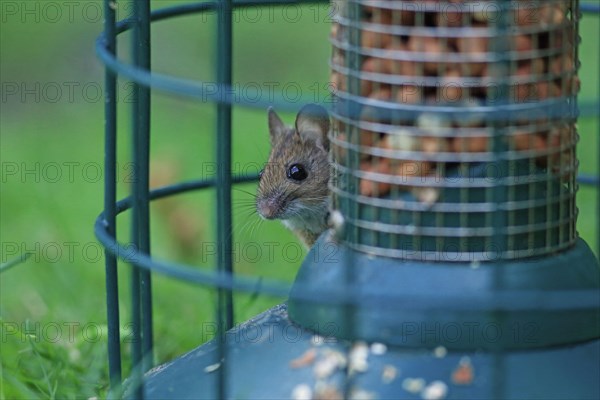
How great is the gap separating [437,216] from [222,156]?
51 centimetres

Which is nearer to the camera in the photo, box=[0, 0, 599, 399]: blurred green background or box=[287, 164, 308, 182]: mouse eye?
box=[287, 164, 308, 182]: mouse eye

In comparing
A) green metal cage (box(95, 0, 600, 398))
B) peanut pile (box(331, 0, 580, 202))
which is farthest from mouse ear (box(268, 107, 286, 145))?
peanut pile (box(331, 0, 580, 202))

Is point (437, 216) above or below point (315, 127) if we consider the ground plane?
above

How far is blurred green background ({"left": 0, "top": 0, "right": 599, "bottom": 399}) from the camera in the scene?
450cm

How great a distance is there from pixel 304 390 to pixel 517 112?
0.69m

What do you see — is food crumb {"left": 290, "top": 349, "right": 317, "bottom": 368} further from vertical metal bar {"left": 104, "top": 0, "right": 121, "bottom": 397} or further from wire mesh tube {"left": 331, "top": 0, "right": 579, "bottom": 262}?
vertical metal bar {"left": 104, "top": 0, "right": 121, "bottom": 397}

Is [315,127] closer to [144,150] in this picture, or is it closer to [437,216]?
[144,150]

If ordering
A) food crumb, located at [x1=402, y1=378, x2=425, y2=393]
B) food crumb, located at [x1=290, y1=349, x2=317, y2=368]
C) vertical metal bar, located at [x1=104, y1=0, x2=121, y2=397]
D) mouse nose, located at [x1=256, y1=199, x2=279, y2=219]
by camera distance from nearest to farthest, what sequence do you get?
food crumb, located at [x1=402, y1=378, x2=425, y2=393] < food crumb, located at [x1=290, y1=349, x2=317, y2=368] < vertical metal bar, located at [x1=104, y1=0, x2=121, y2=397] < mouse nose, located at [x1=256, y1=199, x2=279, y2=219]

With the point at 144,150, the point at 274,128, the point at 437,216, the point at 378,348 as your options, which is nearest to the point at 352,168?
the point at 437,216

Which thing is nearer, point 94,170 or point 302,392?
point 302,392

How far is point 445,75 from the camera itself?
9.80 feet

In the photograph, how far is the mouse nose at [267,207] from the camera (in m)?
4.38

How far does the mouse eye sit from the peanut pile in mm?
1267

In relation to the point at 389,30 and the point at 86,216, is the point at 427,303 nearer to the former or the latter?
the point at 389,30
